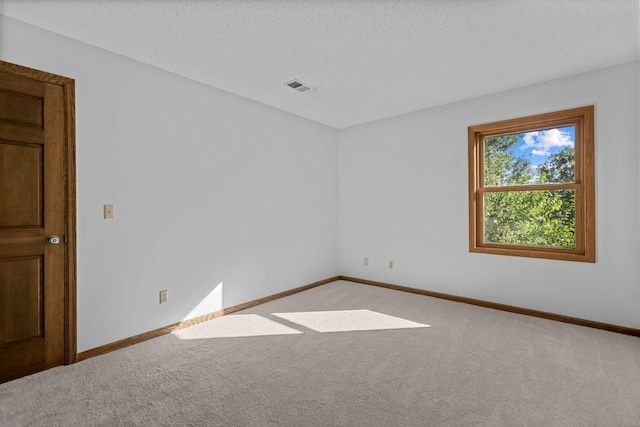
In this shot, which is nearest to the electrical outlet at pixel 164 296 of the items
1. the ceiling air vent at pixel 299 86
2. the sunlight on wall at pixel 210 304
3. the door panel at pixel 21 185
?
the sunlight on wall at pixel 210 304

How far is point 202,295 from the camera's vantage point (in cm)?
320

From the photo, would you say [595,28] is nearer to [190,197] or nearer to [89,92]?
[190,197]

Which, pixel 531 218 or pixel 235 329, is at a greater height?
pixel 531 218

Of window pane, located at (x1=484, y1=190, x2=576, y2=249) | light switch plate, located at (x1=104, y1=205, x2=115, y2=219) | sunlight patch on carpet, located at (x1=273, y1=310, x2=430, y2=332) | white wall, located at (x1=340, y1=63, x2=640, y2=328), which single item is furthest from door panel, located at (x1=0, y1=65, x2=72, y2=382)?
window pane, located at (x1=484, y1=190, x2=576, y2=249)

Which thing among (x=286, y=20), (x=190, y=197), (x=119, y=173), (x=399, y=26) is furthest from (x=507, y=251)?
(x=119, y=173)

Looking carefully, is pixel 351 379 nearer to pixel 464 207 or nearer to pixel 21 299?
pixel 21 299

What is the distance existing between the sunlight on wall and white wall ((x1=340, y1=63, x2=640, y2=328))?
2260 mm

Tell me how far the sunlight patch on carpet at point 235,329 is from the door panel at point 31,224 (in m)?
0.97

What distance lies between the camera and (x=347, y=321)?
10.5 feet

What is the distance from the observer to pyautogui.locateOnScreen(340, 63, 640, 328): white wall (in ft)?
9.34

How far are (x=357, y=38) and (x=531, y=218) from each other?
107 inches

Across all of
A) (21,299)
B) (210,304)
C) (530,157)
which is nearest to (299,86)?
(210,304)

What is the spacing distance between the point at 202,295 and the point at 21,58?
93.1 inches

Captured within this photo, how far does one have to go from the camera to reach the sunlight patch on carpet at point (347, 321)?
304cm
